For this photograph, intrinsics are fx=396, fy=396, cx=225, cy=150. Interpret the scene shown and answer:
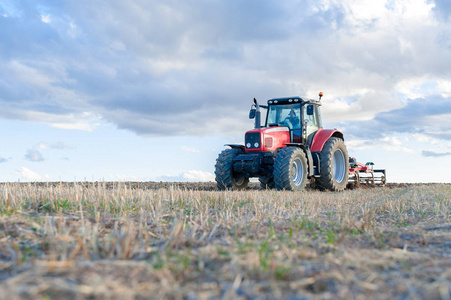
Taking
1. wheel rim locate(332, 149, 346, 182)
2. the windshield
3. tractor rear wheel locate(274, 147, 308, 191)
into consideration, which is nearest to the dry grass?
tractor rear wheel locate(274, 147, 308, 191)

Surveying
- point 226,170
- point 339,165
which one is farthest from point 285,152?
point 339,165

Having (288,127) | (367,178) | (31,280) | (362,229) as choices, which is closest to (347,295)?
(31,280)

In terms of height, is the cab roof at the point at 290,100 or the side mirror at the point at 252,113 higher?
the cab roof at the point at 290,100

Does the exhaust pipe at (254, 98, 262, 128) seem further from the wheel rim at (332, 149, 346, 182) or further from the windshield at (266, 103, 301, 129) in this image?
the wheel rim at (332, 149, 346, 182)

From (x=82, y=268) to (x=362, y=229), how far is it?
3.03 meters

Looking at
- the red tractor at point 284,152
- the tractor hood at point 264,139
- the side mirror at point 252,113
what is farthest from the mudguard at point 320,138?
the side mirror at point 252,113

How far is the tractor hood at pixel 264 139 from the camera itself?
454 inches

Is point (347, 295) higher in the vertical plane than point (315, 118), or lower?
lower

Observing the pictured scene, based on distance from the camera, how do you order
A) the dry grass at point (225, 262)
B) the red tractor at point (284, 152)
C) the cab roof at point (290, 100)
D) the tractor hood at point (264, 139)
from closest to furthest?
the dry grass at point (225, 262), the red tractor at point (284, 152), the tractor hood at point (264, 139), the cab roof at point (290, 100)

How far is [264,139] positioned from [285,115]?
1618 millimetres

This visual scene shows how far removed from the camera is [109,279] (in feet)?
7.27

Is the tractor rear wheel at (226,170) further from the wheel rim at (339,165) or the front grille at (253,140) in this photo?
the wheel rim at (339,165)

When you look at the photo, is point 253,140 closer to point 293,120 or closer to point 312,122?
point 293,120

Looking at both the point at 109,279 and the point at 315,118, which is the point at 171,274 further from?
the point at 315,118
